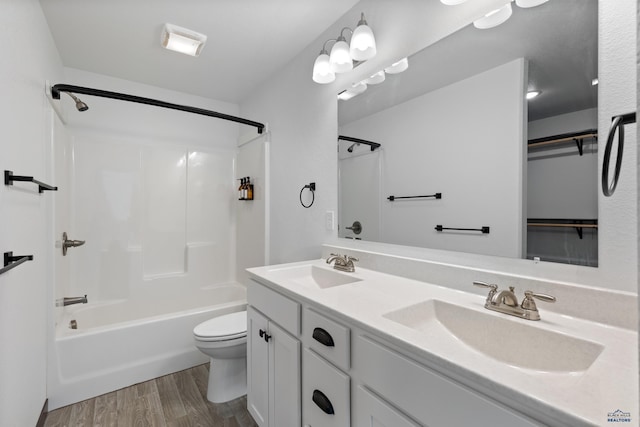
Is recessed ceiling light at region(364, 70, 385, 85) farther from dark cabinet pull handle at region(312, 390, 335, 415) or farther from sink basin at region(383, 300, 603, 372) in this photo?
dark cabinet pull handle at region(312, 390, 335, 415)

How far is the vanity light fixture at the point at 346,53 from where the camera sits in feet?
4.70

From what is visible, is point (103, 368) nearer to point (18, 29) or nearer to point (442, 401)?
point (18, 29)

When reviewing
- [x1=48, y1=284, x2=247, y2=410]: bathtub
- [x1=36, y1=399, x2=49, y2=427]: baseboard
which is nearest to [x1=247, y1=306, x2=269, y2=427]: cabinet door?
[x1=48, y1=284, x2=247, y2=410]: bathtub

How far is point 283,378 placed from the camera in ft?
4.00

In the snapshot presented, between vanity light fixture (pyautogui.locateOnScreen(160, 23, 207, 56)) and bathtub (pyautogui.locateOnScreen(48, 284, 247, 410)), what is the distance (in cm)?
204

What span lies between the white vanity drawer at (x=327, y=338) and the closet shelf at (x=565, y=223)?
0.77m

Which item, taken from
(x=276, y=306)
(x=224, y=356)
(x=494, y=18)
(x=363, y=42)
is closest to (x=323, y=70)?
(x=363, y=42)

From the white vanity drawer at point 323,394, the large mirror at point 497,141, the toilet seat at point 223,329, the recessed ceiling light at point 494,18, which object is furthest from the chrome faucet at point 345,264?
the recessed ceiling light at point 494,18

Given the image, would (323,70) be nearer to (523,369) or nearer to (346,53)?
(346,53)

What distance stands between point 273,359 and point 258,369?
0.73 ft

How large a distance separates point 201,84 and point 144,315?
7.60 ft

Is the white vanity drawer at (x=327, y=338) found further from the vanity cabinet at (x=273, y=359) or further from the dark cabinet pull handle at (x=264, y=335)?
the dark cabinet pull handle at (x=264, y=335)

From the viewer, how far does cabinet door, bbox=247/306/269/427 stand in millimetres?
1374

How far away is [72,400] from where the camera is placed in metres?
1.84
